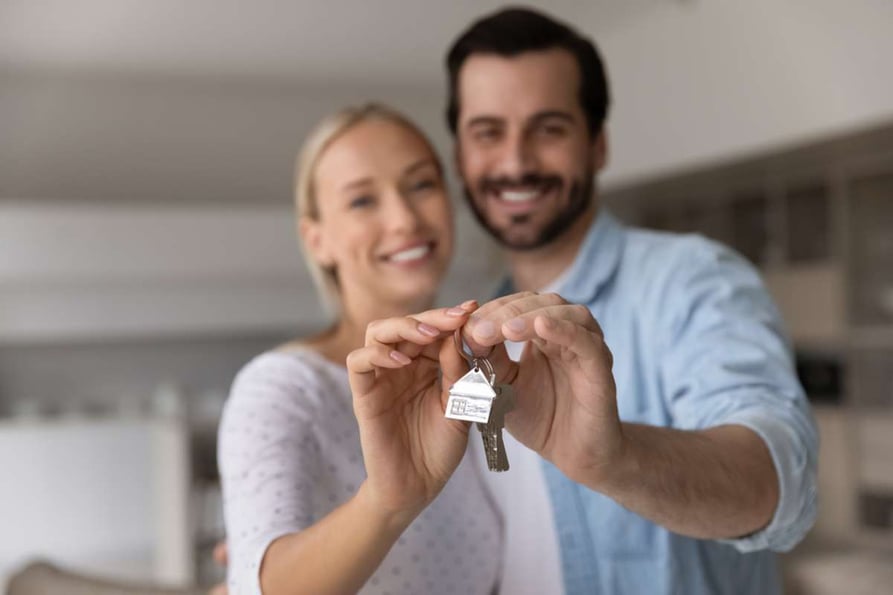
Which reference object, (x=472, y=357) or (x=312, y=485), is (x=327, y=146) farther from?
(x=472, y=357)

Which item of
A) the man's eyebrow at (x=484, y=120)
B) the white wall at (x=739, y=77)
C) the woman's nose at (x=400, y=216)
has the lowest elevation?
the woman's nose at (x=400, y=216)

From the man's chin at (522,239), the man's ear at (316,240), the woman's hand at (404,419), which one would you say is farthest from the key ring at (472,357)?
the man's chin at (522,239)

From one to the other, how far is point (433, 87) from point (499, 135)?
10.4 feet

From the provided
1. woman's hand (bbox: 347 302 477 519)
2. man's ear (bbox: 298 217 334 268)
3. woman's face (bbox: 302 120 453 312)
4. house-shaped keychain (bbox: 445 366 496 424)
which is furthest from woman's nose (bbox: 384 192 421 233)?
house-shaped keychain (bbox: 445 366 496 424)

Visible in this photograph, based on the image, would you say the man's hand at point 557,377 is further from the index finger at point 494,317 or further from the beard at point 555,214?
the beard at point 555,214

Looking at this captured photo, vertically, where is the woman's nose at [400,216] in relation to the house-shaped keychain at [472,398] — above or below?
above

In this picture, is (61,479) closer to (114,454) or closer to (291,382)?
(114,454)

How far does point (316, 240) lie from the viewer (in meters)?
1.43

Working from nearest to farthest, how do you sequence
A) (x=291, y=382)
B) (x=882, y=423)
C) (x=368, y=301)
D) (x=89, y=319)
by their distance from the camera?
(x=291, y=382)
(x=368, y=301)
(x=882, y=423)
(x=89, y=319)

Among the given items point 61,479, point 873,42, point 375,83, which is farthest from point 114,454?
point 873,42

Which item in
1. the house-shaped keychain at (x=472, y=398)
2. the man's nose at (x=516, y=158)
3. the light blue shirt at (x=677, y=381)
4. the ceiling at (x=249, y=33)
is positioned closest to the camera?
the house-shaped keychain at (x=472, y=398)

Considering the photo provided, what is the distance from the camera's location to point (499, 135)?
1.63m

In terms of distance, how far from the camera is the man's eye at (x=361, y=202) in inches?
53.1

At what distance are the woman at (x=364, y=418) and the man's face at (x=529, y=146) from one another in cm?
24
